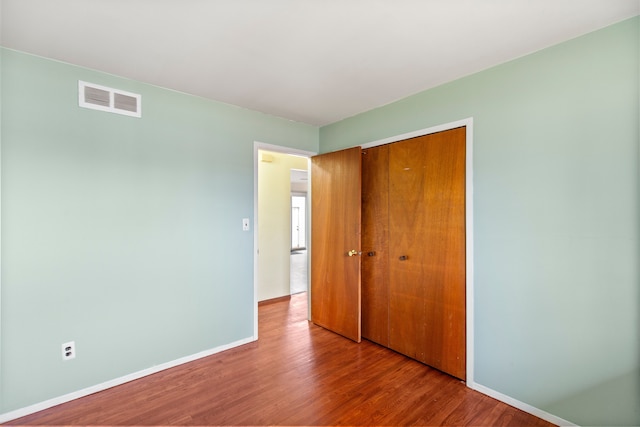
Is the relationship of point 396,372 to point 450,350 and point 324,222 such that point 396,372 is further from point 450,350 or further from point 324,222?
point 324,222

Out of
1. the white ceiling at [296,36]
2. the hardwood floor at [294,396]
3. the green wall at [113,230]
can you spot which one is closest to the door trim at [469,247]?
the hardwood floor at [294,396]

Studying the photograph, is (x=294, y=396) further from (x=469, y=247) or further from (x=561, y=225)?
(x=561, y=225)

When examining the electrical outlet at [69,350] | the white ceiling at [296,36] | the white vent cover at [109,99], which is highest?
the white ceiling at [296,36]

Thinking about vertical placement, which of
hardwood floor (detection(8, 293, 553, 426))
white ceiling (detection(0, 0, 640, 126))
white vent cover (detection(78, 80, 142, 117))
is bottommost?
hardwood floor (detection(8, 293, 553, 426))

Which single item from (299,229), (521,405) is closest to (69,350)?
(521,405)

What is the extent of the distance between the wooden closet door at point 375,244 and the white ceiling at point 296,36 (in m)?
0.79

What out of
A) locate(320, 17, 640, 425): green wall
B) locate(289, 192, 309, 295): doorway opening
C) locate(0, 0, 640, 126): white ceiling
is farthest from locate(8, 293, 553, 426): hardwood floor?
locate(289, 192, 309, 295): doorway opening

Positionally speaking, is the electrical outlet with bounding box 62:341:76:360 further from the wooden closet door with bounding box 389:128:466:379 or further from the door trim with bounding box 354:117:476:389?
the door trim with bounding box 354:117:476:389

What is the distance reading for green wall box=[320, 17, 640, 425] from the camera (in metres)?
1.67

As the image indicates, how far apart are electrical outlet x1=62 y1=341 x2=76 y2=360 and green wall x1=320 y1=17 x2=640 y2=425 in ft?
9.81

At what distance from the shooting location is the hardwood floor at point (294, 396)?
6.39 feet

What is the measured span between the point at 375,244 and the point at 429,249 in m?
0.63

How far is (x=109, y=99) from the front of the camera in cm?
229

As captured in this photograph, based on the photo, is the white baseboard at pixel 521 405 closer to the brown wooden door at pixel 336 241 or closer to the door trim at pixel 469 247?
the door trim at pixel 469 247
